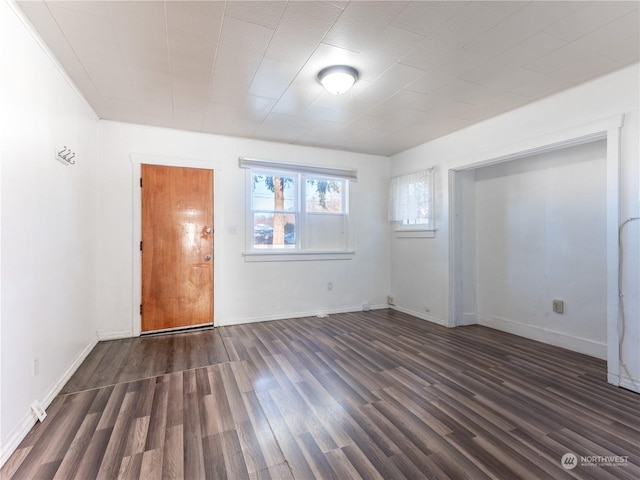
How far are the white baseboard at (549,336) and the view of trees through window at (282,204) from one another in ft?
9.21

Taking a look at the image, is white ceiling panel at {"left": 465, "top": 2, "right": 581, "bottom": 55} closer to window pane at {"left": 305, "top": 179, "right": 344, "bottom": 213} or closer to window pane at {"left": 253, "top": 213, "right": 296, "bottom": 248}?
window pane at {"left": 305, "top": 179, "right": 344, "bottom": 213}

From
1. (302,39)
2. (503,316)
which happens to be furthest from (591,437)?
(302,39)

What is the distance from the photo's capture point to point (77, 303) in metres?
2.80

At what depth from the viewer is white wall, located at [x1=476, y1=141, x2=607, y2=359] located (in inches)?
121

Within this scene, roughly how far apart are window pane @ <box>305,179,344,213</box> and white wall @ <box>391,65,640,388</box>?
3.43 feet

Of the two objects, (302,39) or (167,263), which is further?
(167,263)

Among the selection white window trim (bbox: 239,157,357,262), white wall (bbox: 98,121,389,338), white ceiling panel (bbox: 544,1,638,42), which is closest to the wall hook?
white wall (bbox: 98,121,389,338)

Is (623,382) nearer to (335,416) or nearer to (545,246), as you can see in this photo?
(545,246)

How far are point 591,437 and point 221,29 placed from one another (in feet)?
11.1

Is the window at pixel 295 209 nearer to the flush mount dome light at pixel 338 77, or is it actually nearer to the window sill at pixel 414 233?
the window sill at pixel 414 233

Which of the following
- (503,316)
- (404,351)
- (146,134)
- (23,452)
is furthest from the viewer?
(503,316)

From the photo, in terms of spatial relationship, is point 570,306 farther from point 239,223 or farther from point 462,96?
point 239,223

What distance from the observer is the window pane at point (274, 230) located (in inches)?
170

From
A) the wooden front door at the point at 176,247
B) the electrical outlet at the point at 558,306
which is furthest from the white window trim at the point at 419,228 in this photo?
the wooden front door at the point at 176,247
